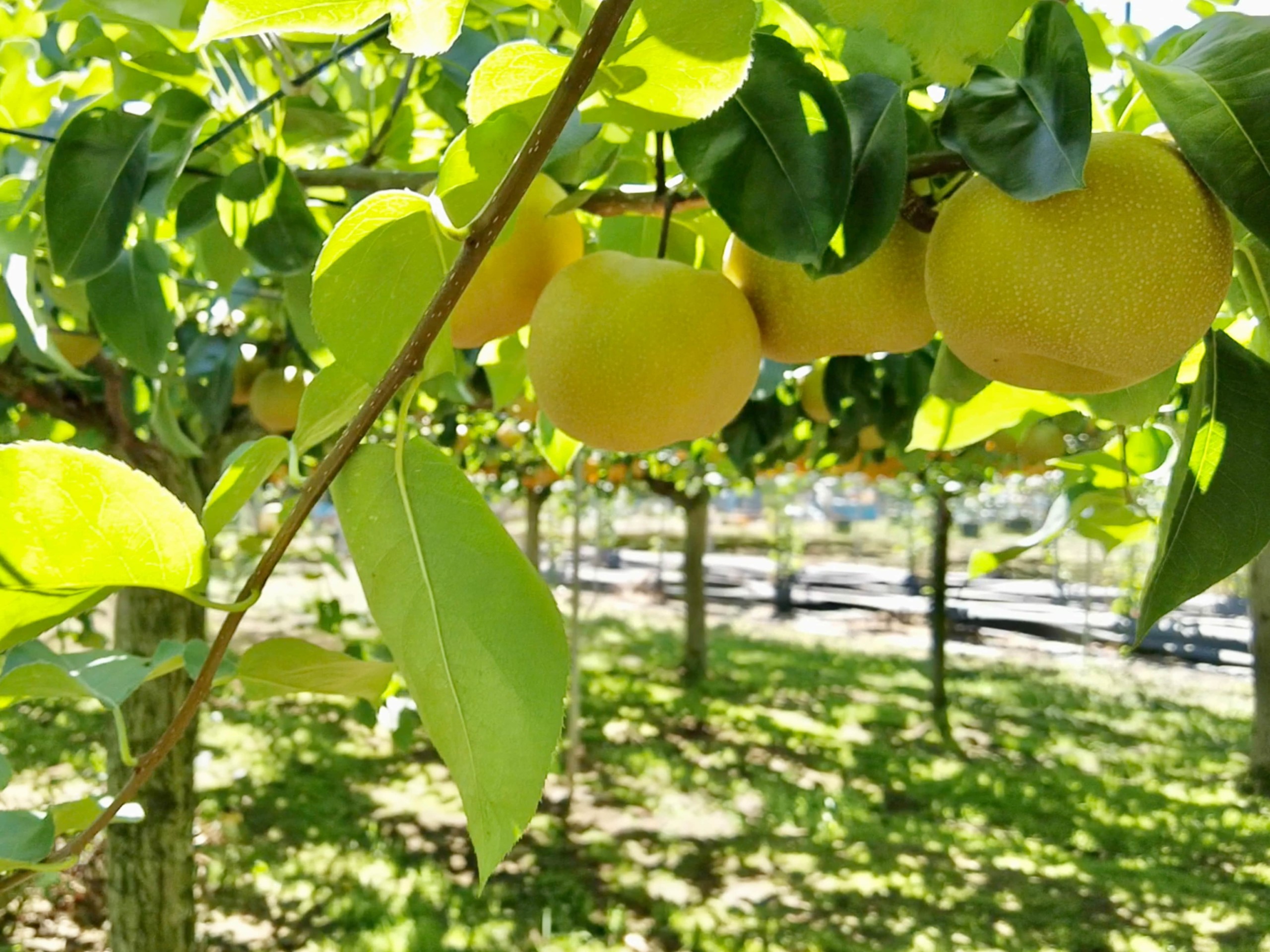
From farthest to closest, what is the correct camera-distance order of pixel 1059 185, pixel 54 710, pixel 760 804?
pixel 54 710
pixel 760 804
pixel 1059 185

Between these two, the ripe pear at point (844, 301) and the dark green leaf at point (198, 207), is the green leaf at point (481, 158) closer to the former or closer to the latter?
the ripe pear at point (844, 301)

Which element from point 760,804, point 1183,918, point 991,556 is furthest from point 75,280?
point 760,804

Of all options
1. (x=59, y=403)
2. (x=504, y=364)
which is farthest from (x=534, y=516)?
(x=504, y=364)

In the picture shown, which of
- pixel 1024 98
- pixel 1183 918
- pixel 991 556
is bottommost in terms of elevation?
pixel 1183 918

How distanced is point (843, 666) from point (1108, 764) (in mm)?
3252

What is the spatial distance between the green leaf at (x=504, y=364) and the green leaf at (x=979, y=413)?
40 cm

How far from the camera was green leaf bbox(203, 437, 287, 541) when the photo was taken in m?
0.47

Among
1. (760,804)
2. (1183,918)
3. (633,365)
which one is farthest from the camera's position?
(760,804)

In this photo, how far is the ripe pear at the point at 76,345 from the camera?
5.56ft

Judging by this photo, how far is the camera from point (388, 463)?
48 cm

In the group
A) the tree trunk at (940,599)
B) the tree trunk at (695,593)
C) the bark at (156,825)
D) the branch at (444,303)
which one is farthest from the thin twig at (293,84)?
the tree trunk at (695,593)

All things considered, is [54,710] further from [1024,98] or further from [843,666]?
[1024,98]

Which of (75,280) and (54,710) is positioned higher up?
(75,280)

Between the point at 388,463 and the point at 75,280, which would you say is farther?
the point at 75,280
